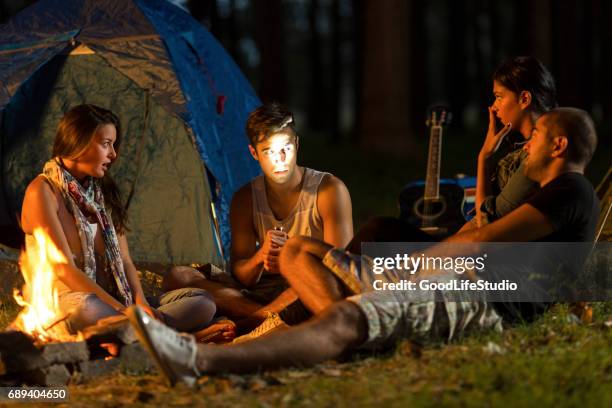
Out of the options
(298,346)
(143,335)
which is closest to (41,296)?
(143,335)

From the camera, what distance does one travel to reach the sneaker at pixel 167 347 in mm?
3725

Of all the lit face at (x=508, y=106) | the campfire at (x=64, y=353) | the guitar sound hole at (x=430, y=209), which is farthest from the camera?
the guitar sound hole at (x=430, y=209)

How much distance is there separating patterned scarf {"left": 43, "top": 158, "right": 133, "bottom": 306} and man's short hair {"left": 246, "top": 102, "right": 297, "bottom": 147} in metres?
0.89

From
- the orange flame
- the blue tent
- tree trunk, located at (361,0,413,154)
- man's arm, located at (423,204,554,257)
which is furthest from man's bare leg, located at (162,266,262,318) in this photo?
tree trunk, located at (361,0,413,154)

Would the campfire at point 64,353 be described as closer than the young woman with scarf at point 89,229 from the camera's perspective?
Yes

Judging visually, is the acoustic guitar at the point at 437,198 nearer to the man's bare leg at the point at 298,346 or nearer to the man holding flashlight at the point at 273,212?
the man holding flashlight at the point at 273,212

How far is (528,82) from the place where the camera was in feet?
16.6

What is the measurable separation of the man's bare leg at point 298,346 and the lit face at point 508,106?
5.17 feet

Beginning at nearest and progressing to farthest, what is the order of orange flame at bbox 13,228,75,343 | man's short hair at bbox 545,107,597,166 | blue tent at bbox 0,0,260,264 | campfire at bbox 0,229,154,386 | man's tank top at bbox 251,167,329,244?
campfire at bbox 0,229,154,386, man's short hair at bbox 545,107,597,166, orange flame at bbox 13,228,75,343, man's tank top at bbox 251,167,329,244, blue tent at bbox 0,0,260,264

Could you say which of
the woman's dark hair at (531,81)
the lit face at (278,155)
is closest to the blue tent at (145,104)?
the lit face at (278,155)

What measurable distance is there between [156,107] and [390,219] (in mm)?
3403

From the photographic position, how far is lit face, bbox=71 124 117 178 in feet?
16.4

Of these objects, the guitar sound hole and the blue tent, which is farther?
the guitar sound hole

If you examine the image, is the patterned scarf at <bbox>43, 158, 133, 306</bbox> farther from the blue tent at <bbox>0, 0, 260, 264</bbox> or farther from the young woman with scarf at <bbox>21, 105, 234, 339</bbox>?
the blue tent at <bbox>0, 0, 260, 264</bbox>
